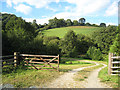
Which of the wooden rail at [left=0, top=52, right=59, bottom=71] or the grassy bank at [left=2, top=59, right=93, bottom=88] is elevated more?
the wooden rail at [left=0, top=52, right=59, bottom=71]

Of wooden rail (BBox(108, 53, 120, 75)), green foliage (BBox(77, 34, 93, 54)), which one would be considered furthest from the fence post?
green foliage (BBox(77, 34, 93, 54))

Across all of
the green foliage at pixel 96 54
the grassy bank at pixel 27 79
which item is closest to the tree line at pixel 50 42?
the green foliage at pixel 96 54

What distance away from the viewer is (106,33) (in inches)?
1693

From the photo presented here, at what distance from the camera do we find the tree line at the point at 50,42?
19.7 metres

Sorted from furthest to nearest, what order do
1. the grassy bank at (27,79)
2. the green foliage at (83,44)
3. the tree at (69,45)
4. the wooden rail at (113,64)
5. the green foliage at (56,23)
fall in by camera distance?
the green foliage at (56,23) < the green foliage at (83,44) < the tree at (69,45) < the wooden rail at (113,64) < the grassy bank at (27,79)

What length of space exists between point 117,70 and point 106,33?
3983 cm

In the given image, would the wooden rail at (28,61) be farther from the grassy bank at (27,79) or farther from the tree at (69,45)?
the tree at (69,45)

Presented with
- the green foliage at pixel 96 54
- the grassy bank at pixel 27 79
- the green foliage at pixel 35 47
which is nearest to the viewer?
the grassy bank at pixel 27 79

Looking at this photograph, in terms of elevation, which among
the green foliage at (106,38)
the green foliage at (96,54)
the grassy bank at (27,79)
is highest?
the green foliage at (106,38)

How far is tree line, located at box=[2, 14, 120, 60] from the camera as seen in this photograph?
774 inches

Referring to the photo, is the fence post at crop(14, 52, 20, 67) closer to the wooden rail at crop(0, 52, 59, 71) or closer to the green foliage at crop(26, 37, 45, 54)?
the wooden rail at crop(0, 52, 59, 71)

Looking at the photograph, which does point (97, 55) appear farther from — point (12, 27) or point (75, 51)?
point (12, 27)

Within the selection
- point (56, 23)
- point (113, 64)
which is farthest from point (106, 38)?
point (56, 23)

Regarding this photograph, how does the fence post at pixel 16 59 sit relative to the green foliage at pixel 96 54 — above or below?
above
